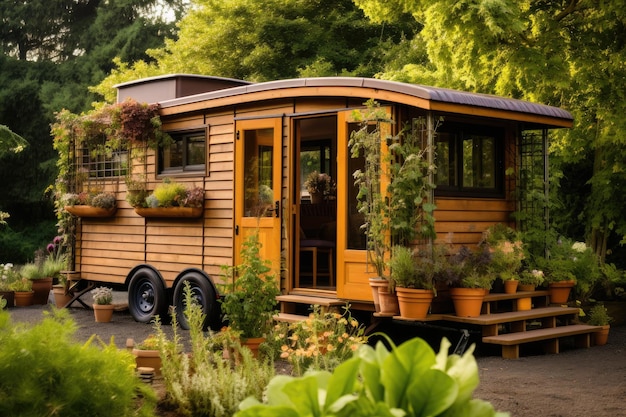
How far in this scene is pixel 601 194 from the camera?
480 inches

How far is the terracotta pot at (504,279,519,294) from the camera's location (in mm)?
8969

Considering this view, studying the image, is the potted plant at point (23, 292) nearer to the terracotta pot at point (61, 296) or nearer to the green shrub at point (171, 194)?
the terracotta pot at point (61, 296)

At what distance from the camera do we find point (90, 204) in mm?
12156

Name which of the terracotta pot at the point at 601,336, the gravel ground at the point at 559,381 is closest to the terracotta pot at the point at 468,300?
the gravel ground at the point at 559,381

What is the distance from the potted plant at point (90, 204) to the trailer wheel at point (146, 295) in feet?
3.70

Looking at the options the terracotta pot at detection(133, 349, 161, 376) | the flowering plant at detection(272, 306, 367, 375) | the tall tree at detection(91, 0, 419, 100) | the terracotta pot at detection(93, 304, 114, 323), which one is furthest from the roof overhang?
the tall tree at detection(91, 0, 419, 100)

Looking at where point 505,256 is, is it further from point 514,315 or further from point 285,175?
point 285,175

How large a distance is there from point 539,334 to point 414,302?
1.48 meters

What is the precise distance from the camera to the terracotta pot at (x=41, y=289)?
13609 mm

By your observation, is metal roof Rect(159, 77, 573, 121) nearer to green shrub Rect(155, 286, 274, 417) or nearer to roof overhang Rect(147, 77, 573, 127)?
roof overhang Rect(147, 77, 573, 127)

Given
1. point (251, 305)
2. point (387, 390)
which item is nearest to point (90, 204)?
point (251, 305)

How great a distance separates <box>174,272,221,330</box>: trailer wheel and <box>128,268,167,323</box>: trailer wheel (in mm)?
361

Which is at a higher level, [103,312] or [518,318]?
[518,318]

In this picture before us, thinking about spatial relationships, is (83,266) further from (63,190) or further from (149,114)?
(149,114)
